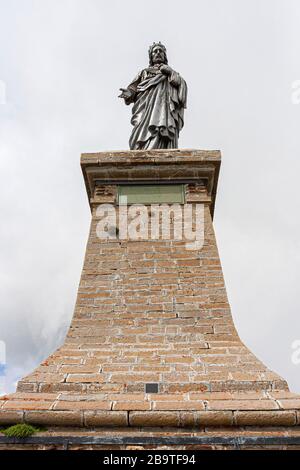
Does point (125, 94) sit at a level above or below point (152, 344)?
above

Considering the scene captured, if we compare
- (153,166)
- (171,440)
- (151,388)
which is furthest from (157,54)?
(171,440)

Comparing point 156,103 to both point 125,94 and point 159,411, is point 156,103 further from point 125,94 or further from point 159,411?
point 159,411

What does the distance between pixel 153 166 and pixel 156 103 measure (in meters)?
1.69

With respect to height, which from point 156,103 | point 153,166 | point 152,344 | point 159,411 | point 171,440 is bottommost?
point 171,440

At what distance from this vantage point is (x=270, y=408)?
10.6 ft

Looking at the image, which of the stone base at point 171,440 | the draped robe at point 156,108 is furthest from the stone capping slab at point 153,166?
the stone base at point 171,440

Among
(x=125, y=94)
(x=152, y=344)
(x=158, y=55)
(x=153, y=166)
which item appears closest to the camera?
(x=152, y=344)

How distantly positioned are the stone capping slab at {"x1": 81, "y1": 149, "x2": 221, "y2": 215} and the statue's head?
2.62m

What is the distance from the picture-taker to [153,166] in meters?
5.35

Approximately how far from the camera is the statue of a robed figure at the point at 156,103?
20.8 ft

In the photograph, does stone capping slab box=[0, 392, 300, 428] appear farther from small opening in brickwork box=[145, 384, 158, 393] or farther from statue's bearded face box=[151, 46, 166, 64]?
statue's bearded face box=[151, 46, 166, 64]

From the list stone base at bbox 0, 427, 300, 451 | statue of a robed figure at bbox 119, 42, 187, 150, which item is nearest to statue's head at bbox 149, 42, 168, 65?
statue of a robed figure at bbox 119, 42, 187, 150

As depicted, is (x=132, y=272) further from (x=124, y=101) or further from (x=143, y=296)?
(x=124, y=101)

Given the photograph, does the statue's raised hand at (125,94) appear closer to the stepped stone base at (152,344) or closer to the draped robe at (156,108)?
the draped robe at (156,108)
